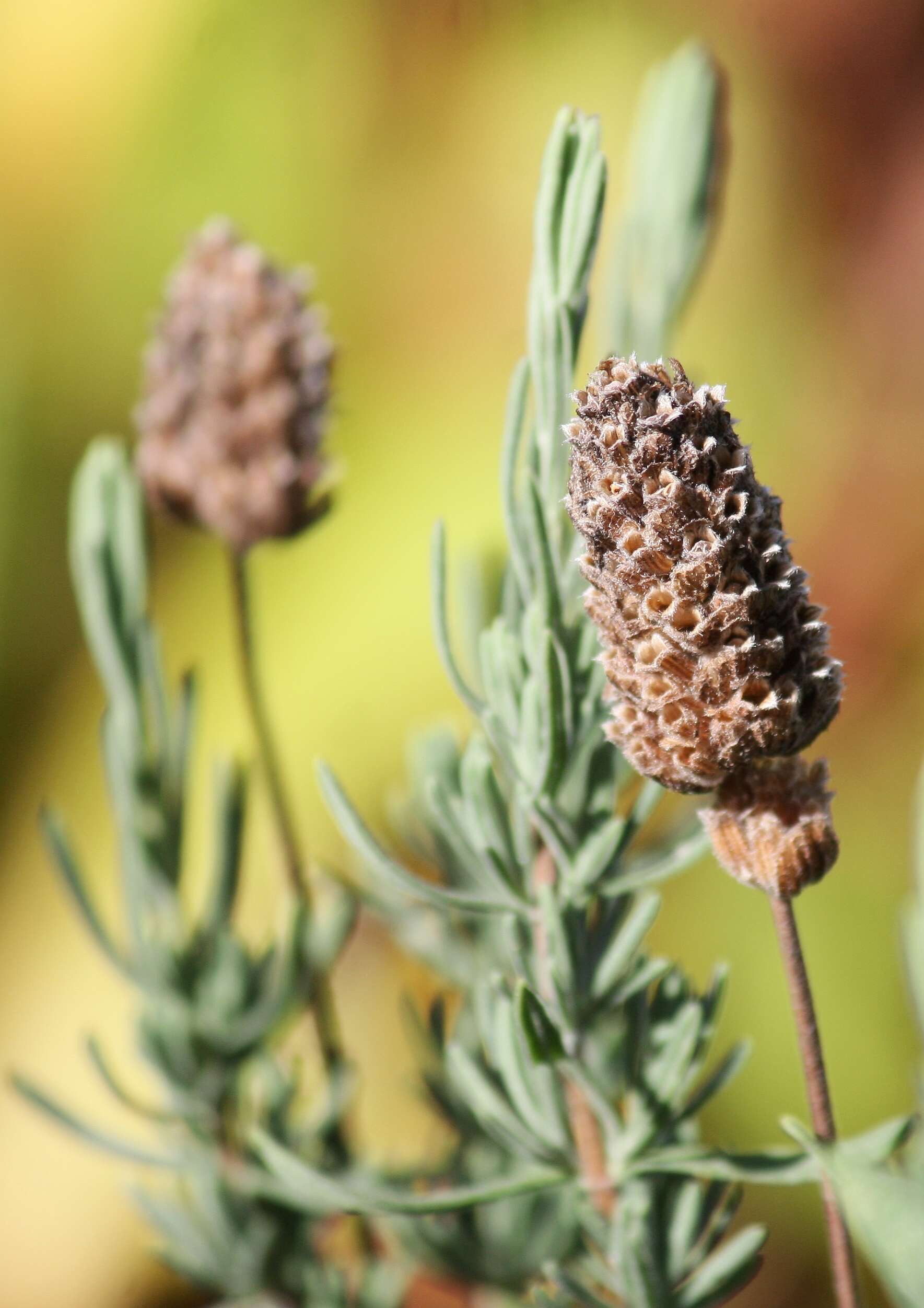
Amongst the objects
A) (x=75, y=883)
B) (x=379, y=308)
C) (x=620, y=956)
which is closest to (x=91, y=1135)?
(x=75, y=883)

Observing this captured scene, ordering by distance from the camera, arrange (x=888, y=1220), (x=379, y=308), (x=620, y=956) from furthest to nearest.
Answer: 1. (x=379, y=308)
2. (x=620, y=956)
3. (x=888, y=1220)

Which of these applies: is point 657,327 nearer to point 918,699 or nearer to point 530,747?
point 530,747

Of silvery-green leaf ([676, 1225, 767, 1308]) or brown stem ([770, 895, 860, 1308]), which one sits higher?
brown stem ([770, 895, 860, 1308])

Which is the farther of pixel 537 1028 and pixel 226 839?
pixel 226 839

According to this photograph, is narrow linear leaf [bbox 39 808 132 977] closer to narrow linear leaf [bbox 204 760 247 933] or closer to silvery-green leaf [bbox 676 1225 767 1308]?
narrow linear leaf [bbox 204 760 247 933]

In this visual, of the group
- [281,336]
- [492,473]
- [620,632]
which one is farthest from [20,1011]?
[620,632]

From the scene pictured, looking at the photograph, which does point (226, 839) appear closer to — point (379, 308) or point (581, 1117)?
point (581, 1117)

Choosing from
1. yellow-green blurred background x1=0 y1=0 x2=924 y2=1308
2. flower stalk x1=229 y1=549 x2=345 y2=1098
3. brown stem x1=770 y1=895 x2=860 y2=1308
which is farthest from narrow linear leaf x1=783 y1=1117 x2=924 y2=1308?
yellow-green blurred background x1=0 y1=0 x2=924 y2=1308
